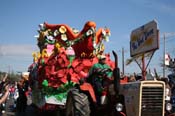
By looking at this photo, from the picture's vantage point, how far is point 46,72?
13828 mm

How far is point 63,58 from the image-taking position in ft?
45.2

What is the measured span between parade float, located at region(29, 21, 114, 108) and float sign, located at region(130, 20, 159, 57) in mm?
1888

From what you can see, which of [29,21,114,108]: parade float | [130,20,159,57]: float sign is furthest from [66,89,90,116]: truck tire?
[29,21,114,108]: parade float

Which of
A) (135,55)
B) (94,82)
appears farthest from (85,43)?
(94,82)

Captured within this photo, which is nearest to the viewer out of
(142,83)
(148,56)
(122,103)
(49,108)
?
(142,83)

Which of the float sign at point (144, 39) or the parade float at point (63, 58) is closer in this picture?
the float sign at point (144, 39)

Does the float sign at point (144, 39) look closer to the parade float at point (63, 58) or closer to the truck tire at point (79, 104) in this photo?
the parade float at point (63, 58)

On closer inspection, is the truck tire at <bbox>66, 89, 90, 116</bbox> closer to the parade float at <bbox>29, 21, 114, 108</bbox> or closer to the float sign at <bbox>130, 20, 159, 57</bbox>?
the float sign at <bbox>130, 20, 159, 57</bbox>

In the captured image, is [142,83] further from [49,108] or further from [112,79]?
[49,108]

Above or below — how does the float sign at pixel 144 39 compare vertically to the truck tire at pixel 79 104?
above

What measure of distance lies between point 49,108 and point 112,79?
456 centimetres

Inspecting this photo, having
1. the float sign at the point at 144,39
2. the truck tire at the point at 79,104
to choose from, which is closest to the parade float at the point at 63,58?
the float sign at the point at 144,39

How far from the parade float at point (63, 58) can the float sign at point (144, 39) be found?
1888 millimetres

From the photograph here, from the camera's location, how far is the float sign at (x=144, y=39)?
10961 mm
